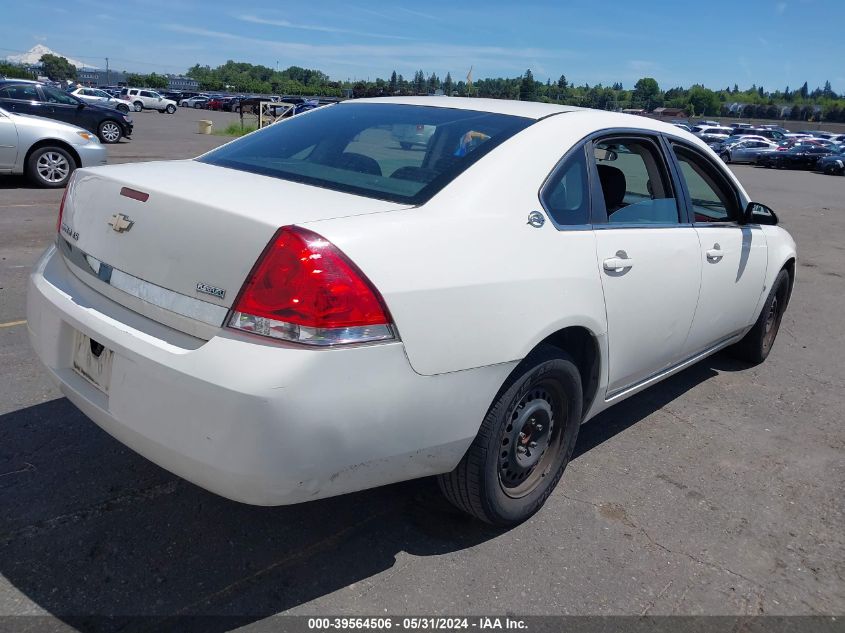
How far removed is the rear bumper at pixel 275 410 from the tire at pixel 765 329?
327 centimetres

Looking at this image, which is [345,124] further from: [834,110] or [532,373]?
[834,110]

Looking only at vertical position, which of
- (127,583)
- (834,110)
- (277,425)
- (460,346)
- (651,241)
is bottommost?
(127,583)

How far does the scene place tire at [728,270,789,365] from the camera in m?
5.09

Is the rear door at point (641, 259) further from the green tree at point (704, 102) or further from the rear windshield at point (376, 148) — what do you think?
the green tree at point (704, 102)

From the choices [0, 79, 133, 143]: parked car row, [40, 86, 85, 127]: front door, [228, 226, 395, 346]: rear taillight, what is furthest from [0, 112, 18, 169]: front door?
[228, 226, 395, 346]: rear taillight

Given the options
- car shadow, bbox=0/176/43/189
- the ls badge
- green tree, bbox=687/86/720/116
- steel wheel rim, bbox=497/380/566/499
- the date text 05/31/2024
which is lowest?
the date text 05/31/2024

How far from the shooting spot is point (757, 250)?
4.55m

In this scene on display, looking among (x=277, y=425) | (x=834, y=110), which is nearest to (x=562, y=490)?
(x=277, y=425)

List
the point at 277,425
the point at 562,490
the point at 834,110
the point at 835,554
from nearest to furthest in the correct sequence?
the point at 277,425 < the point at 835,554 < the point at 562,490 < the point at 834,110

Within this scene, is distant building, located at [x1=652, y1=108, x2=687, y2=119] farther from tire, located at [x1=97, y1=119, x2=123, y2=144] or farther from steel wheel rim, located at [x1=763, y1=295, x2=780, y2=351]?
steel wheel rim, located at [x1=763, y1=295, x2=780, y2=351]

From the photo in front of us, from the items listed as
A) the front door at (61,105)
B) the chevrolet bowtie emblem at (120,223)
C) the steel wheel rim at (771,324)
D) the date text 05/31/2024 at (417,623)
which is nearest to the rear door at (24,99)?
the front door at (61,105)

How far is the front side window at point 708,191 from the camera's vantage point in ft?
13.9

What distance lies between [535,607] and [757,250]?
9.76 ft

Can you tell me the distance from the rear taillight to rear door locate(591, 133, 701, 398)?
50.7 inches
